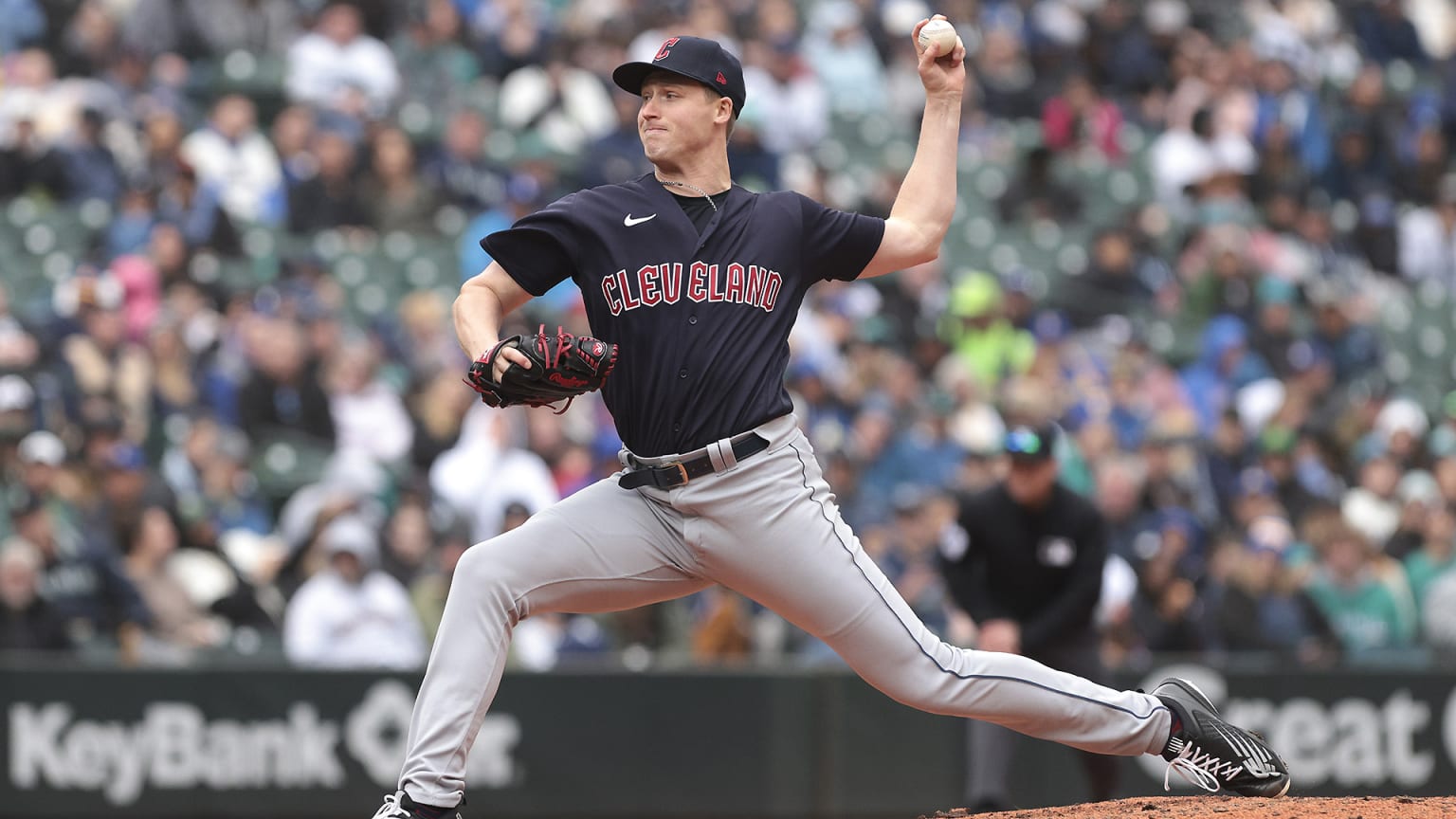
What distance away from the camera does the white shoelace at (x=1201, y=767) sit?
5.34 meters

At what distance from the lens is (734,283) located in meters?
4.96

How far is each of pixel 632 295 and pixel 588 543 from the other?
0.65 m

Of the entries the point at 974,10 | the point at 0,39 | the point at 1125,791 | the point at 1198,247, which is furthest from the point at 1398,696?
the point at 0,39

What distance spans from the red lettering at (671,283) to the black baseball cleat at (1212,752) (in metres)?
1.82

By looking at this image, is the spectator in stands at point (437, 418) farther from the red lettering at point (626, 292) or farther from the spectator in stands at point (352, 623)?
the red lettering at point (626, 292)

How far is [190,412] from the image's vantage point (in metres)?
11.5

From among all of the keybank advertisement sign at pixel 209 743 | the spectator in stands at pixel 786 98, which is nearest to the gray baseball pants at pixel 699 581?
the keybank advertisement sign at pixel 209 743

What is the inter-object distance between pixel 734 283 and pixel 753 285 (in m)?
0.05

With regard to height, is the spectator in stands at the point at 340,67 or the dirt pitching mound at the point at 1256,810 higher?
the spectator in stands at the point at 340,67

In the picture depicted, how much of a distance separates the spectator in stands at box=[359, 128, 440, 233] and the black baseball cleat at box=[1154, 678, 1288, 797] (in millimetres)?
9287

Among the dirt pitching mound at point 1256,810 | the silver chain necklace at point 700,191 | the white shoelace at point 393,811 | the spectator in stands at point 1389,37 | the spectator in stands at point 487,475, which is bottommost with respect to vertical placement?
the dirt pitching mound at point 1256,810

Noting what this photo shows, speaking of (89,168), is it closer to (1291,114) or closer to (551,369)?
(551,369)

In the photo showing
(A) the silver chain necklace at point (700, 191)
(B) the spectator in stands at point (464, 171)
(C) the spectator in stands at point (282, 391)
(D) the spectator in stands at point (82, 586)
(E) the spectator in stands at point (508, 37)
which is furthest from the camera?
(E) the spectator in stands at point (508, 37)

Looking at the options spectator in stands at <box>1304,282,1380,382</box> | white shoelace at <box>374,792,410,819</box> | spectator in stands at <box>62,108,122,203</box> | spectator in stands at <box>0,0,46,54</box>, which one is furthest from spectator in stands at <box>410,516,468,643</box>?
spectator in stands at <box>1304,282,1380,382</box>
